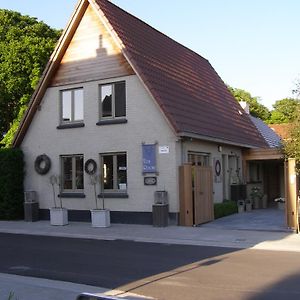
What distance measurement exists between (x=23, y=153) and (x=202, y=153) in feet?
24.7

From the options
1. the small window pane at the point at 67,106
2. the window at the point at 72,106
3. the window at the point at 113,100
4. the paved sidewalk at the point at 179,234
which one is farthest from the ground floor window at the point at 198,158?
the small window pane at the point at 67,106

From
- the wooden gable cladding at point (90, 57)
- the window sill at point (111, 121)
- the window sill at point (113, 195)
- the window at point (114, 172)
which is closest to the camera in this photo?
the window sill at point (113, 195)

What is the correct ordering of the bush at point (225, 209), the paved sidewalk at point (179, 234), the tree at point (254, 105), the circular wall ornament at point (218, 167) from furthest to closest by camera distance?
the tree at point (254, 105), the circular wall ornament at point (218, 167), the bush at point (225, 209), the paved sidewalk at point (179, 234)

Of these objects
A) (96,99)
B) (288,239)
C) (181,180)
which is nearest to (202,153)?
(181,180)

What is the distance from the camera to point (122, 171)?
18969mm

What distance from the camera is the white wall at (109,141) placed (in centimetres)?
1788

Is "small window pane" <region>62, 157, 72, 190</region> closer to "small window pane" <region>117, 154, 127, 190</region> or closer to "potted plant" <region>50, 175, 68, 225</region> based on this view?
"potted plant" <region>50, 175, 68, 225</region>

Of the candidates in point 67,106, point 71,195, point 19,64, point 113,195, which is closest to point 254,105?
point 19,64

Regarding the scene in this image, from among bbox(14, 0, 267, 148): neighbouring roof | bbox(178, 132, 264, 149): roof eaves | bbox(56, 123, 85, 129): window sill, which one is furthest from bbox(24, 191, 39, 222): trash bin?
bbox(178, 132, 264, 149): roof eaves

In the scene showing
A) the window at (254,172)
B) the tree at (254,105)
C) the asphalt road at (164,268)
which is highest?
the tree at (254,105)

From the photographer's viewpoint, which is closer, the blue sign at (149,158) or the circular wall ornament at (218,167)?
the blue sign at (149,158)

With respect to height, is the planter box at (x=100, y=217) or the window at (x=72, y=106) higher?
the window at (x=72, y=106)

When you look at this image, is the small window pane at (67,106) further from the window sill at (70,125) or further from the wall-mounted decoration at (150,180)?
the wall-mounted decoration at (150,180)

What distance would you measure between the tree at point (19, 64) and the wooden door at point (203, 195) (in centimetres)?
1414
